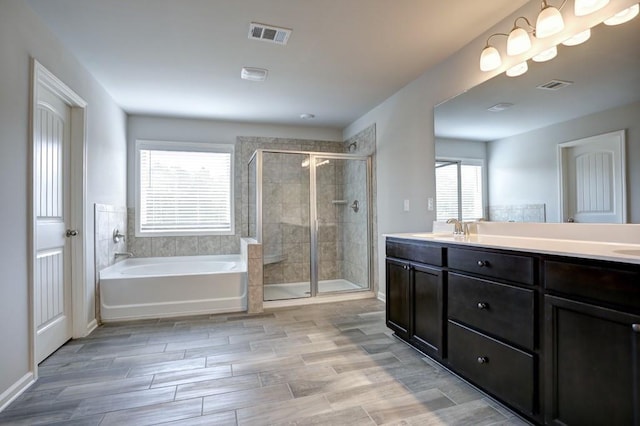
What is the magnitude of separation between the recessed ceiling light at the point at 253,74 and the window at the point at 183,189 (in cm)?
162

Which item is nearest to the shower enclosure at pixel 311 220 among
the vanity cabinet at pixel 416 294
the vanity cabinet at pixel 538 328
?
the vanity cabinet at pixel 416 294

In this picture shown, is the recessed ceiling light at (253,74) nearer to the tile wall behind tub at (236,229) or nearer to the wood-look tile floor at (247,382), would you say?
the tile wall behind tub at (236,229)

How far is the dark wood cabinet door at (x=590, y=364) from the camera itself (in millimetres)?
1152

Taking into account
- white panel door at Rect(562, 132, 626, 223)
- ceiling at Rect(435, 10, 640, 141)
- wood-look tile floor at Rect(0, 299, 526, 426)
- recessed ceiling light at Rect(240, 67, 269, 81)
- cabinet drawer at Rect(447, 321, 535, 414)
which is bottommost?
wood-look tile floor at Rect(0, 299, 526, 426)

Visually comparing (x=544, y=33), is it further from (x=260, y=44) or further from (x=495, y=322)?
(x=260, y=44)

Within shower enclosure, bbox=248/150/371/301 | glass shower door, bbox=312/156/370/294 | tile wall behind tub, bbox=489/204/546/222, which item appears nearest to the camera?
tile wall behind tub, bbox=489/204/546/222

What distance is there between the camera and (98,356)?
2.41 metres

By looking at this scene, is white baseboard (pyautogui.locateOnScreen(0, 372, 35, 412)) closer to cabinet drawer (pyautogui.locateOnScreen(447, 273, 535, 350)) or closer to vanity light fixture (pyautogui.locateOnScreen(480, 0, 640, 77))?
cabinet drawer (pyautogui.locateOnScreen(447, 273, 535, 350))

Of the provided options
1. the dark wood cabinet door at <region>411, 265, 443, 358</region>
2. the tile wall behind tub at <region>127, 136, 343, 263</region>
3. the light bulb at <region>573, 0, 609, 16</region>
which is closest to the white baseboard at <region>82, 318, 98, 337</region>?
the tile wall behind tub at <region>127, 136, 343, 263</region>

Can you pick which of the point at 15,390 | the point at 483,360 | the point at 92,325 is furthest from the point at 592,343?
the point at 92,325

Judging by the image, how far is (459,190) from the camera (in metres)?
2.72

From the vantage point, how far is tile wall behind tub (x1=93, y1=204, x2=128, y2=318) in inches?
124

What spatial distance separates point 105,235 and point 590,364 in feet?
12.9

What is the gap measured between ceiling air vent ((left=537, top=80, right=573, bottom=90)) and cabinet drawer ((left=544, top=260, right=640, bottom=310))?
3.77ft
